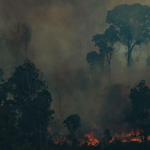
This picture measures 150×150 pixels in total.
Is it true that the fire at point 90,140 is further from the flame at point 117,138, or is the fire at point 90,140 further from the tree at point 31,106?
the tree at point 31,106

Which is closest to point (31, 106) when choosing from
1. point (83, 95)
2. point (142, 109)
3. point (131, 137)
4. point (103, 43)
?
point (142, 109)

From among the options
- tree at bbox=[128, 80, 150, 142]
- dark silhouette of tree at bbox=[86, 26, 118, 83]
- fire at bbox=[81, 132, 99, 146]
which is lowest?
fire at bbox=[81, 132, 99, 146]

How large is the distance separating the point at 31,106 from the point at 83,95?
108 feet

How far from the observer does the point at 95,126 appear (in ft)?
189

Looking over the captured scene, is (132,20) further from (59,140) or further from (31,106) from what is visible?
(31,106)

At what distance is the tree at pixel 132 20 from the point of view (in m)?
69.4

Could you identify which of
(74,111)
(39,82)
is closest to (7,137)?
(39,82)

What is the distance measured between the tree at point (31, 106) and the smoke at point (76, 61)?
44.1ft

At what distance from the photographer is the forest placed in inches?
1805

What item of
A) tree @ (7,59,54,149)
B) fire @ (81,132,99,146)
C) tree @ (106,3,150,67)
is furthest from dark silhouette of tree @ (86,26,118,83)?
tree @ (7,59,54,149)

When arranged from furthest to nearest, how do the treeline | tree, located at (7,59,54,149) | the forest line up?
1. the forest
2. tree, located at (7,59,54,149)
3. the treeline

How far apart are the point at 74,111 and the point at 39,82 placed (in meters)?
20.9

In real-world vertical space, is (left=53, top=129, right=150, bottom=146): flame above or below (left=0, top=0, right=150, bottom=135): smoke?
below

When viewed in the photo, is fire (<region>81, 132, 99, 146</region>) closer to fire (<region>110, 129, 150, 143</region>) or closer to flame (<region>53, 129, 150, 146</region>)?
flame (<region>53, 129, 150, 146</region>)
